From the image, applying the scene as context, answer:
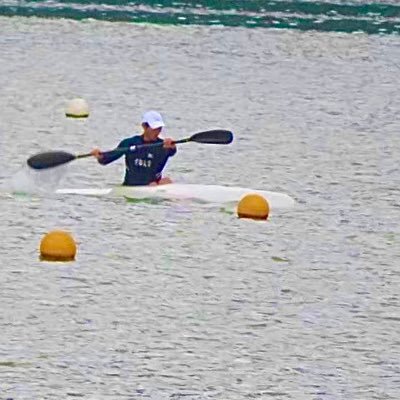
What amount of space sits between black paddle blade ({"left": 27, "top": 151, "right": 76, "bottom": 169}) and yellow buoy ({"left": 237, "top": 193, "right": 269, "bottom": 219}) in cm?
132

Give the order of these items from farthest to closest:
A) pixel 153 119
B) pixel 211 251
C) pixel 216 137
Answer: pixel 216 137 < pixel 153 119 < pixel 211 251

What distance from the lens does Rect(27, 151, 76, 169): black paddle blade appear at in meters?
10.5

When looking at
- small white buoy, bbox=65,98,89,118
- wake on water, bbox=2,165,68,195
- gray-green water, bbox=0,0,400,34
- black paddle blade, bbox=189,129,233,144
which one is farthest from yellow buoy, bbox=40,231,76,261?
gray-green water, bbox=0,0,400,34

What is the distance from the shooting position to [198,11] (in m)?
24.6

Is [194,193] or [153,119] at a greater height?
[153,119]

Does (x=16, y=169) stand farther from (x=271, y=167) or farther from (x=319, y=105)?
(x=319, y=105)

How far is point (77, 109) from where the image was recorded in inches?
552

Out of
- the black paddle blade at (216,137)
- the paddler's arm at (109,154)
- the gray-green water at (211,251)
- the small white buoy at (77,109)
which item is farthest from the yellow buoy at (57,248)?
the small white buoy at (77,109)

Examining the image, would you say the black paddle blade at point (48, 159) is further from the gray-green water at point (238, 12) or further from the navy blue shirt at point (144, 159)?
the gray-green water at point (238, 12)

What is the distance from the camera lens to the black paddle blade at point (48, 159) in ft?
34.6

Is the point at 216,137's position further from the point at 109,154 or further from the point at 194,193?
the point at 109,154

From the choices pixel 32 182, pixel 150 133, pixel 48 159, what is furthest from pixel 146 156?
pixel 32 182

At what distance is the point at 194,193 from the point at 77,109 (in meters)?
3.66

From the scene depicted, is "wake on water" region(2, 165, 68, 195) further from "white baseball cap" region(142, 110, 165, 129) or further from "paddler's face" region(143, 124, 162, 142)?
"white baseball cap" region(142, 110, 165, 129)
